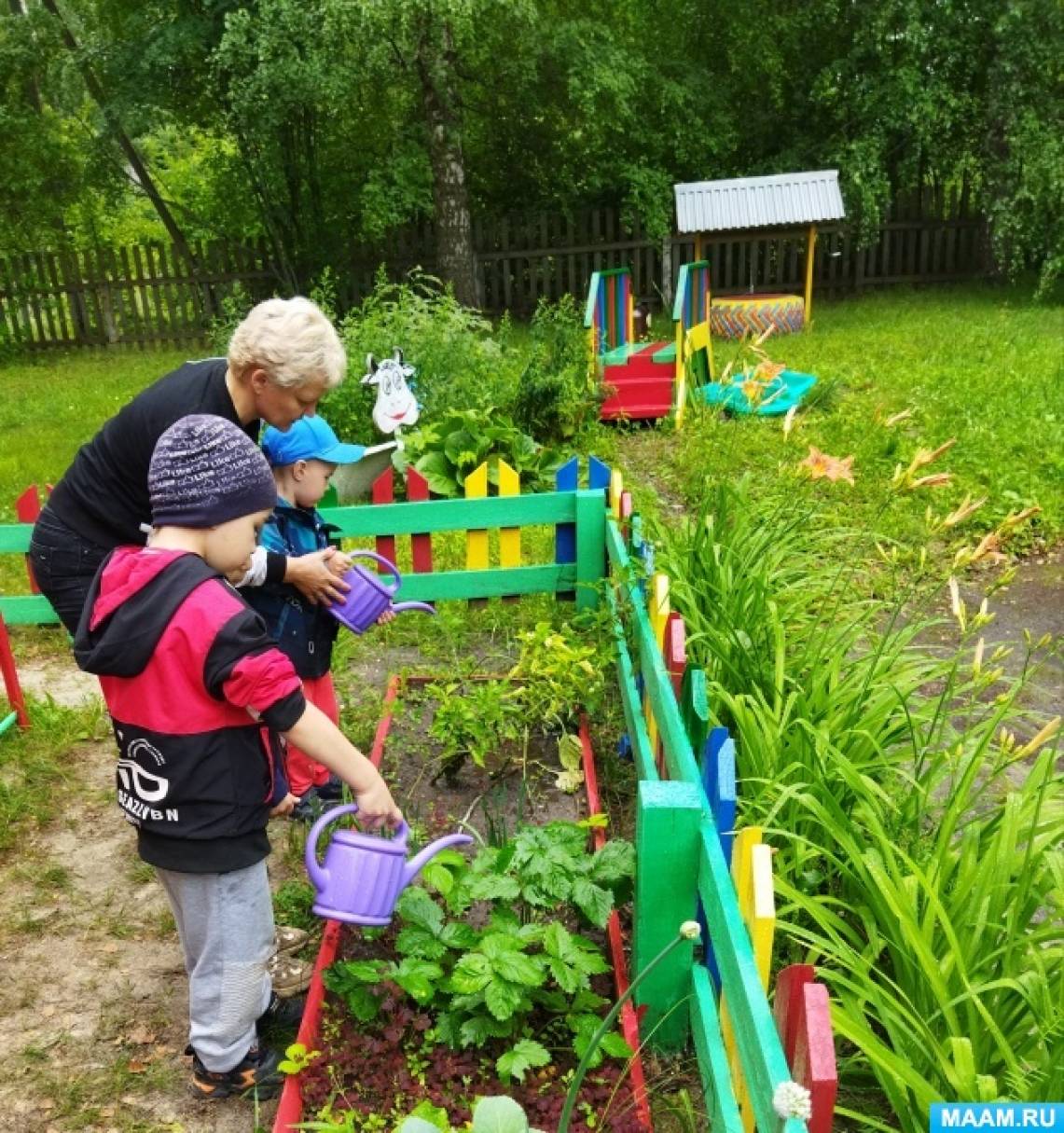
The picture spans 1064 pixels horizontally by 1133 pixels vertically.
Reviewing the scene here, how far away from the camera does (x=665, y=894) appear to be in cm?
187

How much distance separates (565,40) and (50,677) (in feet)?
35.6

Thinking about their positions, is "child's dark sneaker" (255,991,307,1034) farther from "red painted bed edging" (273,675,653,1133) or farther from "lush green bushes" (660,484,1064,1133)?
"lush green bushes" (660,484,1064,1133)

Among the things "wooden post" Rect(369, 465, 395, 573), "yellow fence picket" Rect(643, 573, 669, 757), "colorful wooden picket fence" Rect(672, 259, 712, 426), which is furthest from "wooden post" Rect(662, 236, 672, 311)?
"yellow fence picket" Rect(643, 573, 669, 757)

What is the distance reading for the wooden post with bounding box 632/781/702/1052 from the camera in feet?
5.88

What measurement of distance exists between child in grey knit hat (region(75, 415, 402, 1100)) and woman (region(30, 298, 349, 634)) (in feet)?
1.74

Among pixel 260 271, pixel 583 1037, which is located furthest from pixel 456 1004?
pixel 260 271

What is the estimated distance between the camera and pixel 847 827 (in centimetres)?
Answer: 219

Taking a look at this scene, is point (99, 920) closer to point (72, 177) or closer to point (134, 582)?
point (134, 582)

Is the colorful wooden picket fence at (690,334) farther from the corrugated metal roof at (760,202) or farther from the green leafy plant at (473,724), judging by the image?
the green leafy plant at (473,724)

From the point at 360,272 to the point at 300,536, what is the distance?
12.3 metres

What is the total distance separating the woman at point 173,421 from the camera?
7.66 ft

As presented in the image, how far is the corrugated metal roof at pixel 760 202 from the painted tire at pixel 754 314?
1.00 meters

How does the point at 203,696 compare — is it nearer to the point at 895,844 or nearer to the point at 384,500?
the point at 895,844

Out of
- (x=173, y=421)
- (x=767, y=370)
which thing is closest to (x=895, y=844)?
(x=173, y=421)
